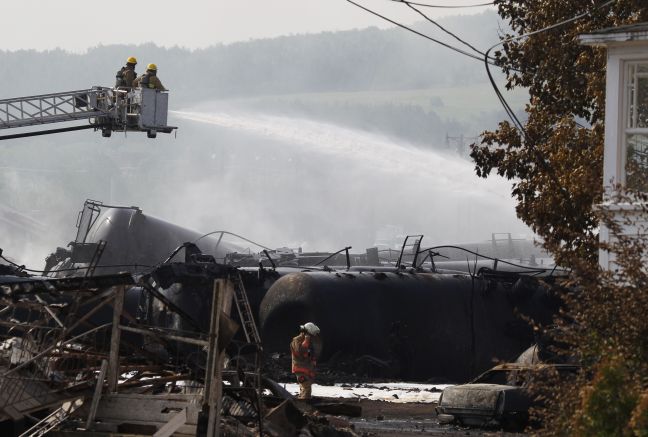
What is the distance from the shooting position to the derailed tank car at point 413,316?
31.5 metres

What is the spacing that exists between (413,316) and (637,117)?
13.5 meters

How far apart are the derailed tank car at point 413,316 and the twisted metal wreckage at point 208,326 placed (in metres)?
0.03

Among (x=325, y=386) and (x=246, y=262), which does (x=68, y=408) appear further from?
(x=246, y=262)

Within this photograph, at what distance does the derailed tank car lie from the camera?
31.5 meters

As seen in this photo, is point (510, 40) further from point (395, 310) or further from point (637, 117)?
point (395, 310)

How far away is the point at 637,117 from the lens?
64.4 feet

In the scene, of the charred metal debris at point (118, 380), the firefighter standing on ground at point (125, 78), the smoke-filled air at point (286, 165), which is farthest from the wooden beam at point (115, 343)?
the smoke-filled air at point (286, 165)

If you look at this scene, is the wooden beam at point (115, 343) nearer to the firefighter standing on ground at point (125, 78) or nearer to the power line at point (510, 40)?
the power line at point (510, 40)

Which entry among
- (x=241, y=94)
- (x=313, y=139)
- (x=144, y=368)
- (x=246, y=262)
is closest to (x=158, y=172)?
(x=241, y=94)

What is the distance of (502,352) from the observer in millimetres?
32812

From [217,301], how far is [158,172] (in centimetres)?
14389


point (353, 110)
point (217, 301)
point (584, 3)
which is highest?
point (353, 110)

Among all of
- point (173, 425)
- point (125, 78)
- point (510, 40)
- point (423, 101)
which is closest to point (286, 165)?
point (423, 101)

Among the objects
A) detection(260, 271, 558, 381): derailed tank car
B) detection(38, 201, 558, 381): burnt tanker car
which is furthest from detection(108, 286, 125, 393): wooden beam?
detection(260, 271, 558, 381): derailed tank car
